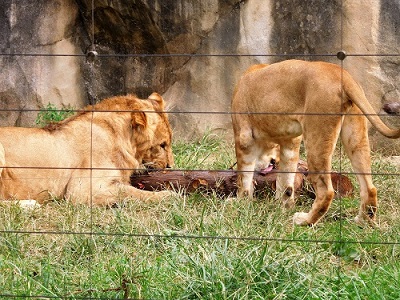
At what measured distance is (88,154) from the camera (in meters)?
7.28

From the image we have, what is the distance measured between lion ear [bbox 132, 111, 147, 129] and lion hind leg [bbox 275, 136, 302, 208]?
4.02ft

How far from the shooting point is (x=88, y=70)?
9.95 metres

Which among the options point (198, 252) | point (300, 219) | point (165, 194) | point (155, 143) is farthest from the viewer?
point (155, 143)

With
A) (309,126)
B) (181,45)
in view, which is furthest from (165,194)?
(181,45)

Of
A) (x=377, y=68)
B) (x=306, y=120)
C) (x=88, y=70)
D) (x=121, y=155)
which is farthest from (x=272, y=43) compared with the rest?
(x=306, y=120)

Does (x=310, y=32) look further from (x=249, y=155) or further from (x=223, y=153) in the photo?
(x=249, y=155)

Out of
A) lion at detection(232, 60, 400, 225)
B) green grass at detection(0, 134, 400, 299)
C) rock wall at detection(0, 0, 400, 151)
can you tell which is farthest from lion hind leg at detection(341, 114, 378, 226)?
rock wall at detection(0, 0, 400, 151)

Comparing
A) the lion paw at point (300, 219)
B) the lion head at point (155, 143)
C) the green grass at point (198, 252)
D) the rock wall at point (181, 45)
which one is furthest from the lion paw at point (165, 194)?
the rock wall at point (181, 45)

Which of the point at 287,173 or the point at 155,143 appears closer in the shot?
the point at 287,173

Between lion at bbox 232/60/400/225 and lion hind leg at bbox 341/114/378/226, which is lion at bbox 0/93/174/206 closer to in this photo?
lion at bbox 232/60/400/225

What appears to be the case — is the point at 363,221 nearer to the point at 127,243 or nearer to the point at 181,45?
the point at 127,243

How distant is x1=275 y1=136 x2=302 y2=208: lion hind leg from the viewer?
21.4 feet

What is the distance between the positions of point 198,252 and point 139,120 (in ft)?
9.26

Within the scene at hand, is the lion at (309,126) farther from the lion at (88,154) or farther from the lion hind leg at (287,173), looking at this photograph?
the lion at (88,154)
